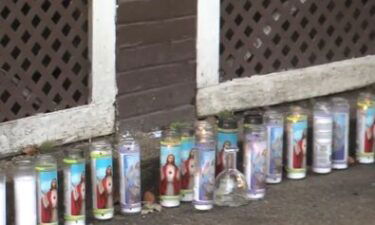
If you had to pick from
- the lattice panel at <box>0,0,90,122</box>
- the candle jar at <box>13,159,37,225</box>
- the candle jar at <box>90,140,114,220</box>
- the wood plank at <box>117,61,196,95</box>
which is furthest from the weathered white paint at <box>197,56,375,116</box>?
the candle jar at <box>13,159,37,225</box>

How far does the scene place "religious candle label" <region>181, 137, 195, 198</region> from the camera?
5391mm

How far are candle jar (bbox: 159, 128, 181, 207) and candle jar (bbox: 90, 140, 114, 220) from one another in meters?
0.35

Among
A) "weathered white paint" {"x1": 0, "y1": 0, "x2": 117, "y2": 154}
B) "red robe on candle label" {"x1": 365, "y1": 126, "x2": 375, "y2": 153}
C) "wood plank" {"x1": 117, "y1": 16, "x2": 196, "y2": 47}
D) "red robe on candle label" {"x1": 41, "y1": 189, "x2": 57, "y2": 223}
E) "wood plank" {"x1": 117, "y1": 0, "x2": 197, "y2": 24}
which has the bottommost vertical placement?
"red robe on candle label" {"x1": 41, "y1": 189, "x2": 57, "y2": 223}

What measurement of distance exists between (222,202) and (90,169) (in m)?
0.80

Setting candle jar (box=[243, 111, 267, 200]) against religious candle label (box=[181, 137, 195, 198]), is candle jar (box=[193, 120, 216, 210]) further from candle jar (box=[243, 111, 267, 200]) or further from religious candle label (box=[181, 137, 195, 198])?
candle jar (box=[243, 111, 267, 200])

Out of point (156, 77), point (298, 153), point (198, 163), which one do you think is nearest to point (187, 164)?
point (198, 163)

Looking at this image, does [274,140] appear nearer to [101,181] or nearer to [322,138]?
[322,138]

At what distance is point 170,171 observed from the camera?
17.5ft

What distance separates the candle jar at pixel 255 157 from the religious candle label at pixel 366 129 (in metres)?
0.82

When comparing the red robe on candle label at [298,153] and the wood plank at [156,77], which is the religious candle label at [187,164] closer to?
the wood plank at [156,77]

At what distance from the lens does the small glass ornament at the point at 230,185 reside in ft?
17.9

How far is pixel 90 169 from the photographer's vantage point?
5.24 meters

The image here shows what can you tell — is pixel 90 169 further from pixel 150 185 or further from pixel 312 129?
pixel 312 129

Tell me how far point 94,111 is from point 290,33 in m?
1.65
